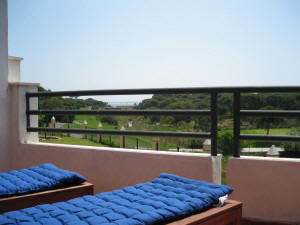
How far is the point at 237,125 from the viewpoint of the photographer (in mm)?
2938

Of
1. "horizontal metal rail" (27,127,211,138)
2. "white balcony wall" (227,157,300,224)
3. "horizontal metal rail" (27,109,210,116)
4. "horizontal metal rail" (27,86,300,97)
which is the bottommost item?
"white balcony wall" (227,157,300,224)

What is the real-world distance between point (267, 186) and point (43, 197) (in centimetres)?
177

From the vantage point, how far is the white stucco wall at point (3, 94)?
160 inches

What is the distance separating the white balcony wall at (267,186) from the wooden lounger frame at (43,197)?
4.12 ft

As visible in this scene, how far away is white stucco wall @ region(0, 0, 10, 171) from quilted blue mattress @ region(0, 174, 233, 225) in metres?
2.50

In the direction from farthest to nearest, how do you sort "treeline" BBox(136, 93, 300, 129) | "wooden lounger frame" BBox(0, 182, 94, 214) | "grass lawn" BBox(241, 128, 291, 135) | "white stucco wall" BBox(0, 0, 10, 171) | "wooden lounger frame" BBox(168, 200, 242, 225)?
"white stucco wall" BBox(0, 0, 10, 171) → "treeline" BBox(136, 93, 300, 129) → "grass lawn" BBox(241, 128, 291, 135) → "wooden lounger frame" BBox(0, 182, 94, 214) → "wooden lounger frame" BBox(168, 200, 242, 225)

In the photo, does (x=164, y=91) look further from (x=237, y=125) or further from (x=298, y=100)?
(x=298, y=100)

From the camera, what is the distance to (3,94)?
13.4 feet

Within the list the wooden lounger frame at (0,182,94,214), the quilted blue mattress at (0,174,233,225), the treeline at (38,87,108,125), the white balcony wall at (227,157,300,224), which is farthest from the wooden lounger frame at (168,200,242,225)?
the treeline at (38,87,108,125)

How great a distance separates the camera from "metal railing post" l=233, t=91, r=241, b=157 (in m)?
2.93

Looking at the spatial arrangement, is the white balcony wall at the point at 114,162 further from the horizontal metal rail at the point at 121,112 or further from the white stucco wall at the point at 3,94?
the horizontal metal rail at the point at 121,112

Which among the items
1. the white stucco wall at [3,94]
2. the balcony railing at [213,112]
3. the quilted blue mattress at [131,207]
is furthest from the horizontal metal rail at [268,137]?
the white stucco wall at [3,94]

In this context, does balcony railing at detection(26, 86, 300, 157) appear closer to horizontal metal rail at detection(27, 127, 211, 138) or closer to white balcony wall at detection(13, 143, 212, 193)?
horizontal metal rail at detection(27, 127, 211, 138)

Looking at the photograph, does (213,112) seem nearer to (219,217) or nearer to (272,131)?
(272,131)
